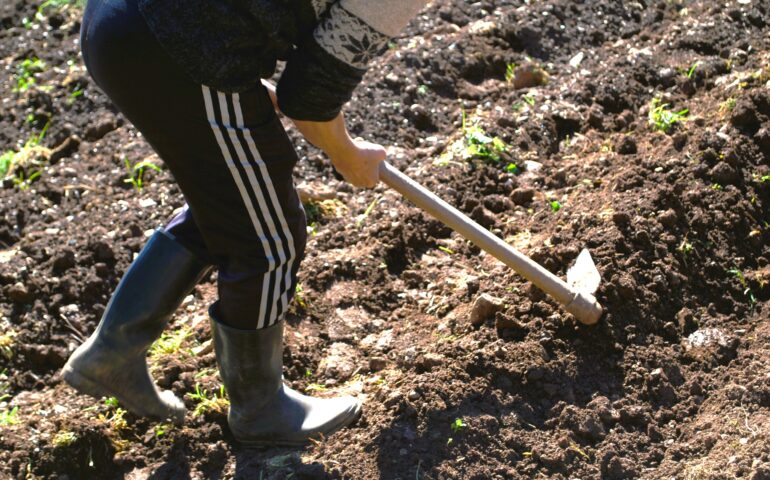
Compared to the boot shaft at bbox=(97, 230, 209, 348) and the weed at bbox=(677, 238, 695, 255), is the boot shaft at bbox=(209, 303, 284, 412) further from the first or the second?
the weed at bbox=(677, 238, 695, 255)

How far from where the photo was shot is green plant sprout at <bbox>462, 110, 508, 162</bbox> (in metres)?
4.13

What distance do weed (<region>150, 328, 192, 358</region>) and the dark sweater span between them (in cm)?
135

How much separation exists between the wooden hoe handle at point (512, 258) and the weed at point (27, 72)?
107 inches

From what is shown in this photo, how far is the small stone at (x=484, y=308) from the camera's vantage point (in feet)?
10.8

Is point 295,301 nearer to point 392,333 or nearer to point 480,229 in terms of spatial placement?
point 392,333

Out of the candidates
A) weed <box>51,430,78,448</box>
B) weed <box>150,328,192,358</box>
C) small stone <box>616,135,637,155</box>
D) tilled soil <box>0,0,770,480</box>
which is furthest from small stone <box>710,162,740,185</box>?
weed <box>51,430,78,448</box>

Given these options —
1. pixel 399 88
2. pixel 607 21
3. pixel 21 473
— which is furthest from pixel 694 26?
pixel 21 473

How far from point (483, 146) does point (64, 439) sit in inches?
80.1

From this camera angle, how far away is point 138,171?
4.34 meters

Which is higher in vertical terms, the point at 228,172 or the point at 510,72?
the point at 510,72

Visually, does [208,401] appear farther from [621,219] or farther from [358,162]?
[621,219]

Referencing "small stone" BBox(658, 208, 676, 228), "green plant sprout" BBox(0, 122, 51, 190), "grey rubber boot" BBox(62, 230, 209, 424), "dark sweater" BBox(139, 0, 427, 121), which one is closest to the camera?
"dark sweater" BBox(139, 0, 427, 121)

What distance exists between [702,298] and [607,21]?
2032 mm

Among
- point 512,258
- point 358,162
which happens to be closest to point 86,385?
point 358,162
